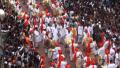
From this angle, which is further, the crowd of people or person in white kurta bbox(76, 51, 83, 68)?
person in white kurta bbox(76, 51, 83, 68)

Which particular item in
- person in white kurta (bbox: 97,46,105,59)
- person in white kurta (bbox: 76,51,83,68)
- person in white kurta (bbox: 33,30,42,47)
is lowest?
person in white kurta (bbox: 76,51,83,68)

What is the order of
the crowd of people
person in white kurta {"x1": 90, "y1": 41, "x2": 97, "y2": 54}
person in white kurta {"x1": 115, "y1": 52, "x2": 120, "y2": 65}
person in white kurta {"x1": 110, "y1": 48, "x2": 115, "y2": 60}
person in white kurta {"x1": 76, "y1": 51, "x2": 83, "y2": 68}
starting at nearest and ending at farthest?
1. the crowd of people
2. person in white kurta {"x1": 115, "y1": 52, "x2": 120, "y2": 65}
3. person in white kurta {"x1": 110, "y1": 48, "x2": 115, "y2": 60}
4. person in white kurta {"x1": 76, "y1": 51, "x2": 83, "y2": 68}
5. person in white kurta {"x1": 90, "y1": 41, "x2": 97, "y2": 54}

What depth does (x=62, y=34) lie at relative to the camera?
2617 centimetres

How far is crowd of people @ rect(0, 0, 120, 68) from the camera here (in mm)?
21094

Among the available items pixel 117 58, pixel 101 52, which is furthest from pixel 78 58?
pixel 117 58

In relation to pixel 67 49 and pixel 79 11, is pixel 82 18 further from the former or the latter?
pixel 67 49

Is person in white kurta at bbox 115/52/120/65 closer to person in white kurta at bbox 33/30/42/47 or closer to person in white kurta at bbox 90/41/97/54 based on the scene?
person in white kurta at bbox 90/41/97/54

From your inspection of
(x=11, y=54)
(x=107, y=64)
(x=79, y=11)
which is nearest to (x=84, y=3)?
(x=79, y=11)

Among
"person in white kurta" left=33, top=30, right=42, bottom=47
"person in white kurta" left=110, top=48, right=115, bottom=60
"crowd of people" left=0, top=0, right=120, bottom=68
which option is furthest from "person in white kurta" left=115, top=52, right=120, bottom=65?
"person in white kurta" left=33, top=30, right=42, bottom=47

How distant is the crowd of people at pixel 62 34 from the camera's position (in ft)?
69.2

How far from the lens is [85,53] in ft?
78.1

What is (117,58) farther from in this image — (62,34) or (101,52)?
(62,34)

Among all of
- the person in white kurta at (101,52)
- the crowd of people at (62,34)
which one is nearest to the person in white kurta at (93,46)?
the crowd of people at (62,34)

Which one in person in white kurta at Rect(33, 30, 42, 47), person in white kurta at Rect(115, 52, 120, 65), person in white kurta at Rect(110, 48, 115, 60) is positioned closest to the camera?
person in white kurta at Rect(115, 52, 120, 65)
